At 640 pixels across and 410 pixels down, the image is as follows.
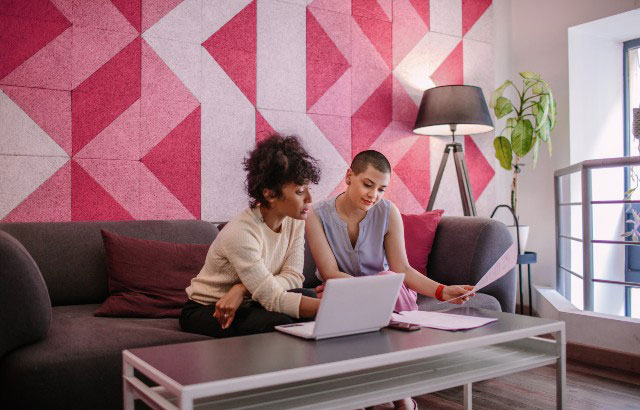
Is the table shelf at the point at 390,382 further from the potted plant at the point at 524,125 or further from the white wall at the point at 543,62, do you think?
the white wall at the point at 543,62

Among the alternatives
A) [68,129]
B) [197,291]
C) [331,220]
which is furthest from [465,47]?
[197,291]

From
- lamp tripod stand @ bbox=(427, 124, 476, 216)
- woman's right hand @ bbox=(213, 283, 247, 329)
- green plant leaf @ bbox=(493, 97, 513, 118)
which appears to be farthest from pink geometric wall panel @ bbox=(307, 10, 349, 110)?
woman's right hand @ bbox=(213, 283, 247, 329)

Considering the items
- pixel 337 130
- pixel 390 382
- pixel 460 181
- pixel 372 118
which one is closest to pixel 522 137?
pixel 460 181

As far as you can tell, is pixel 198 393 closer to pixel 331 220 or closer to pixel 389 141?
pixel 331 220

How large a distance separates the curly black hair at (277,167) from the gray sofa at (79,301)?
54 centimetres

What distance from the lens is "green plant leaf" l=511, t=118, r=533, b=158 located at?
12.3 feet

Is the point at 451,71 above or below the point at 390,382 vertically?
above

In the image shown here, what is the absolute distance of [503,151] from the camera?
387 centimetres

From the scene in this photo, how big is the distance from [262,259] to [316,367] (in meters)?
0.64

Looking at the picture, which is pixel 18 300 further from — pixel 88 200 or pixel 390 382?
pixel 88 200

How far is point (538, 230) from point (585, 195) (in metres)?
1.09

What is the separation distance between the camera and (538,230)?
4.17 metres

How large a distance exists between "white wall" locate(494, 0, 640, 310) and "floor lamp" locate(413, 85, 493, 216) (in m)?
0.71

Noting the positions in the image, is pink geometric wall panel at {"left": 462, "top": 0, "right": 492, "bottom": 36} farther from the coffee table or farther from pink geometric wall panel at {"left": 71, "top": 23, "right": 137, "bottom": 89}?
the coffee table
